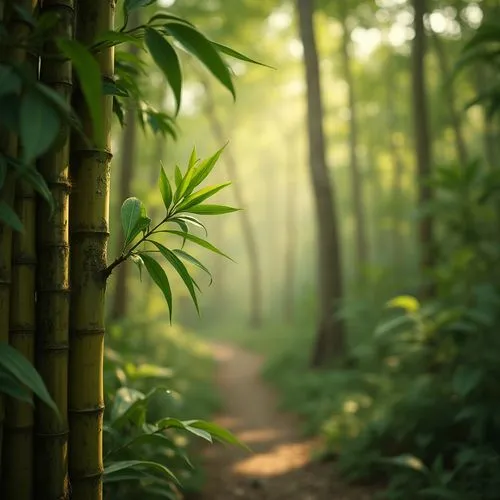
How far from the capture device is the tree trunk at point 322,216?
8.11 metres

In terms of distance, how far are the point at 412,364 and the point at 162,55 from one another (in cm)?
550

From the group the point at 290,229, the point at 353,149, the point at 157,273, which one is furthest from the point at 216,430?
the point at 290,229

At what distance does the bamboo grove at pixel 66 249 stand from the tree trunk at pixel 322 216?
668 cm

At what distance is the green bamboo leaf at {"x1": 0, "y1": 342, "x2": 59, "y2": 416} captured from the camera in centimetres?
115

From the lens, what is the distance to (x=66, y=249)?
1536mm

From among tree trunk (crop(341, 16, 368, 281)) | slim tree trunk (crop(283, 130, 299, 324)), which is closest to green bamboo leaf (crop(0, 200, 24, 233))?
tree trunk (crop(341, 16, 368, 281))

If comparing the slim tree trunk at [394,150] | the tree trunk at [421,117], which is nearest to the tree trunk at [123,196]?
the tree trunk at [421,117]

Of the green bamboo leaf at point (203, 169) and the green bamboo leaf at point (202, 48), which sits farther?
the green bamboo leaf at point (203, 169)

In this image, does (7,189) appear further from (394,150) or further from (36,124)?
(394,150)

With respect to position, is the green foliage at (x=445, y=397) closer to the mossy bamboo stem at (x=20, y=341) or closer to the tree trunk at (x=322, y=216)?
the tree trunk at (x=322, y=216)

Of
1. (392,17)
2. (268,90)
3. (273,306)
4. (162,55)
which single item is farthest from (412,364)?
(273,306)

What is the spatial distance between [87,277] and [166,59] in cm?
73

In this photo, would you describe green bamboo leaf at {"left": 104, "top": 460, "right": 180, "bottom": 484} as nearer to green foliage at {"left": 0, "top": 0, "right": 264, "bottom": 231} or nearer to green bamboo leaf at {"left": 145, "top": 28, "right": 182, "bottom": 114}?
green foliage at {"left": 0, "top": 0, "right": 264, "bottom": 231}

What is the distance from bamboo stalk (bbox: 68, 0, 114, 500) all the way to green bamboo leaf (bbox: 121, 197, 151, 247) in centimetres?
8
